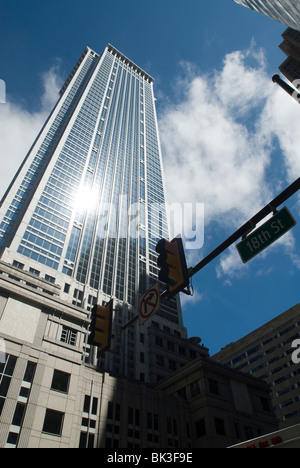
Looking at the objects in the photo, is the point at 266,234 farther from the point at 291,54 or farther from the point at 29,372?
the point at 291,54

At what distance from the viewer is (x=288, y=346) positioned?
86125 millimetres

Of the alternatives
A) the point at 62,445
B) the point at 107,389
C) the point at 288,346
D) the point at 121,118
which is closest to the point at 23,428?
the point at 62,445

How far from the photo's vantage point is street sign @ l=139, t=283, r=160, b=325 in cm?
738

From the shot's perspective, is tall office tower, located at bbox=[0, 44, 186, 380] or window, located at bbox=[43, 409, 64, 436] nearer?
window, located at bbox=[43, 409, 64, 436]

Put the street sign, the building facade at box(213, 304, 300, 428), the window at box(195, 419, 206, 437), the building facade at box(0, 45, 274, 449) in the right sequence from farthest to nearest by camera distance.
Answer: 1. the building facade at box(213, 304, 300, 428)
2. the window at box(195, 419, 206, 437)
3. the building facade at box(0, 45, 274, 449)
4. the street sign

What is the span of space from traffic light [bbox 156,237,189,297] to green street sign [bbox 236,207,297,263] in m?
1.21

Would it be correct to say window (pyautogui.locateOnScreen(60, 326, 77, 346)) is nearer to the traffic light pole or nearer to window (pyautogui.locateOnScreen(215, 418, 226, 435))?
window (pyautogui.locateOnScreen(215, 418, 226, 435))

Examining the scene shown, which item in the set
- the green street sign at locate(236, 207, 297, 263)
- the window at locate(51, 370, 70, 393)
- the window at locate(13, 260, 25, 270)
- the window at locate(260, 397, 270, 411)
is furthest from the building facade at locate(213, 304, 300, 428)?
the green street sign at locate(236, 207, 297, 263)

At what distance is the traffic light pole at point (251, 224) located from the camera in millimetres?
6199

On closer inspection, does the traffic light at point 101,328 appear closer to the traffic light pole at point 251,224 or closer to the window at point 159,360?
the traffic light pole at point 251,224

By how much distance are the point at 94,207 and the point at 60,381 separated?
70.7 meters

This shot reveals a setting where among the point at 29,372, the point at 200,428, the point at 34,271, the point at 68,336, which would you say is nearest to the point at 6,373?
the point at 29,372

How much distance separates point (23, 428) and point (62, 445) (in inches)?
165

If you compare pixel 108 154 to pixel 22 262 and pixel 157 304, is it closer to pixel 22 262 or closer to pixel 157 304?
pixel 22 262
